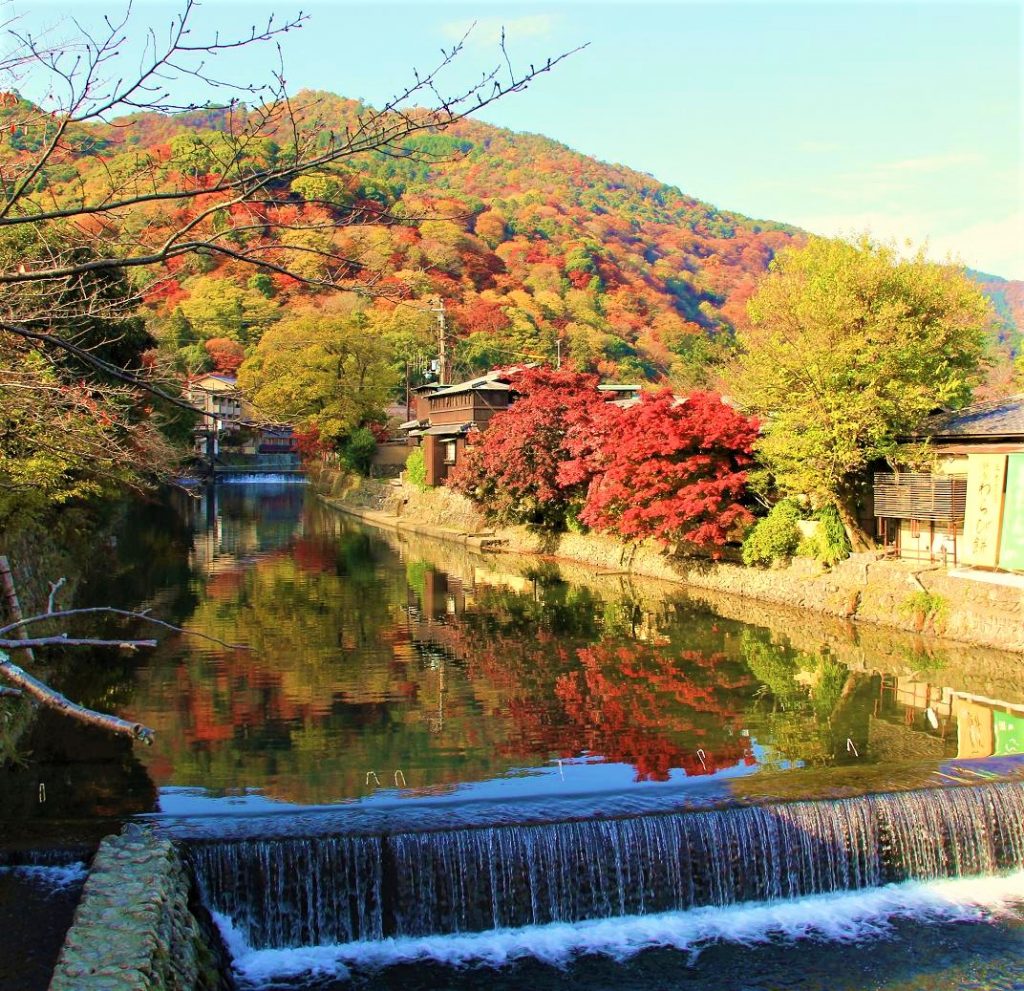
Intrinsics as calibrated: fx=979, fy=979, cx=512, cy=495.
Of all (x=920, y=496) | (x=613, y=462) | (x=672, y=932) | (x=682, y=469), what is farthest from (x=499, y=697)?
(x=613, y=462)

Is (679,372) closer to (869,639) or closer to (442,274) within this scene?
(442,274)

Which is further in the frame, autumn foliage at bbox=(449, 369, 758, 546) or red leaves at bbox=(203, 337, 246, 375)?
red leaves at bbox=(203, 337, 246, 375)

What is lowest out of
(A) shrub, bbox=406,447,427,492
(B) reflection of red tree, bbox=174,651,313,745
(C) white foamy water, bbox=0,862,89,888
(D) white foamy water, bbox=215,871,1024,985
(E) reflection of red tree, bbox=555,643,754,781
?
(D) white foamy water, bbox=215,871,1024,985

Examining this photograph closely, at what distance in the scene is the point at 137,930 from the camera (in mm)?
7883

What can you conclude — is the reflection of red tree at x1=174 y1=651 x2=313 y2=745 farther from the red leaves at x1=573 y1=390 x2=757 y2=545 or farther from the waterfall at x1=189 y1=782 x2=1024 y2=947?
the red leaves at x1=573 y1=390 x2=757 y2=545

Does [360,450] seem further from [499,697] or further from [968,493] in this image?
[499,697]

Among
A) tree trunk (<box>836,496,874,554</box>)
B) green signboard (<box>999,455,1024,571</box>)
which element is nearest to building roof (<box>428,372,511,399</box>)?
tree trunk (<box>836,496,874,554</box>)

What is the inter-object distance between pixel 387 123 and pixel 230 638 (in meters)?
16.7

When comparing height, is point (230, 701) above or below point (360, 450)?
below

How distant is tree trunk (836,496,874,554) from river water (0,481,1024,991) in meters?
2.49

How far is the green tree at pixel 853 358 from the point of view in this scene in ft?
71.8

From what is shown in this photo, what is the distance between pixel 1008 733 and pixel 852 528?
9.44 m

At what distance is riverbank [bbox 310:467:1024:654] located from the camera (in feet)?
62.1

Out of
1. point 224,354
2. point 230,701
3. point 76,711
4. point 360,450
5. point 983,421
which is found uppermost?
point 224,354
